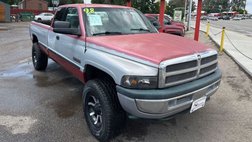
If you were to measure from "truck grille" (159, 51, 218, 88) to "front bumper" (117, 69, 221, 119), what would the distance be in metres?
0.09

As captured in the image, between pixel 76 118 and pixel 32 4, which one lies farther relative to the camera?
pixel 32 4

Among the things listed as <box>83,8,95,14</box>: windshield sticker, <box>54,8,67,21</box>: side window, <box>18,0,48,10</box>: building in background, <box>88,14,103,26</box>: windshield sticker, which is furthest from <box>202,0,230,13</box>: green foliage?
<box>88,14,103,26</box>: windshield sticker

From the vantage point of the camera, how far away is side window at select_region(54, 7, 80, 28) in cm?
482

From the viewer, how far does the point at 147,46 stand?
3.70m

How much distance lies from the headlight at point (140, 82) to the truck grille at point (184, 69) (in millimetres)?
92

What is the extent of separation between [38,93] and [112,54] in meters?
2.84

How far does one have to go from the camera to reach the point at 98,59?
3715 mm

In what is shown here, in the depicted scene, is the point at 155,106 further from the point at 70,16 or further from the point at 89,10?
the point at 70,16

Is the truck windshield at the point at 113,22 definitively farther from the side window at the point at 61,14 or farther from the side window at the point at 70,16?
the side window at the point at 61,14

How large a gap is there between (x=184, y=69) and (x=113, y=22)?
1.78 m

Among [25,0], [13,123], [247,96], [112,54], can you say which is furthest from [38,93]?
[25,0]

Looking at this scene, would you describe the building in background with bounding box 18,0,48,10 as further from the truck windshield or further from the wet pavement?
the truck windshield

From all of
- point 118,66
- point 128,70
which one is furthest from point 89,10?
point 128,70

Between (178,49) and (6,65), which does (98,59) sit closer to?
(178,49)
